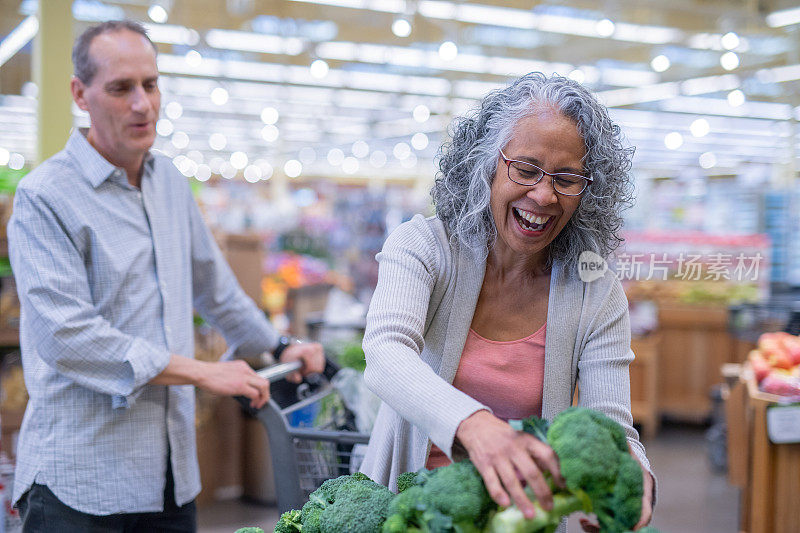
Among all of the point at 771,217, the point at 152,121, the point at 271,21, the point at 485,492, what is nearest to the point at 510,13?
the point at 271,21

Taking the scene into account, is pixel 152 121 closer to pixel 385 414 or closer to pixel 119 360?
pixel 119 360

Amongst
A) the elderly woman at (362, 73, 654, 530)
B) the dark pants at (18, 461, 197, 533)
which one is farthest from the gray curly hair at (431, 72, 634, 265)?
the dark pants at (18, 461, 197, 533)

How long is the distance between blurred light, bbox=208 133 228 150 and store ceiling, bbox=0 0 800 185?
481 centimetres

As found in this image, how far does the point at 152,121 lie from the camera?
177 centimetres

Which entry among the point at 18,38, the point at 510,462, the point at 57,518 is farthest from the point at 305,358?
the point at 18,38

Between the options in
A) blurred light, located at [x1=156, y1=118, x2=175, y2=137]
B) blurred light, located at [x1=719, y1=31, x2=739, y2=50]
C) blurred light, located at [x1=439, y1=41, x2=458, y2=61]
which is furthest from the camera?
blurred light, located at [x1=156, y1=118, x2=175, y2=137]

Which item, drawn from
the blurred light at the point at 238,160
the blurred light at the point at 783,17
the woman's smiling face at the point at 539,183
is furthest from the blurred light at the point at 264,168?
the woman's smiling face at the point at 539,183

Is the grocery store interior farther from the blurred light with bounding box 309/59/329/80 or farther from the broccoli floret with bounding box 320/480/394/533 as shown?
the broccoli floret with bounding box 320/480/394/533

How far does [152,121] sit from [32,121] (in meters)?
1.68

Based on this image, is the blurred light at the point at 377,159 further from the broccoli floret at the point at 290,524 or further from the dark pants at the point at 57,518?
the broccoli floret at the point at 290,524

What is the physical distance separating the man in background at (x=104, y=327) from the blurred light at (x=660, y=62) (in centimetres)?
856

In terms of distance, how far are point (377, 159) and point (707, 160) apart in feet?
32.9

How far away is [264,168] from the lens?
84.8 feet

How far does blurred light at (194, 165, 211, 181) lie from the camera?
23244mm
